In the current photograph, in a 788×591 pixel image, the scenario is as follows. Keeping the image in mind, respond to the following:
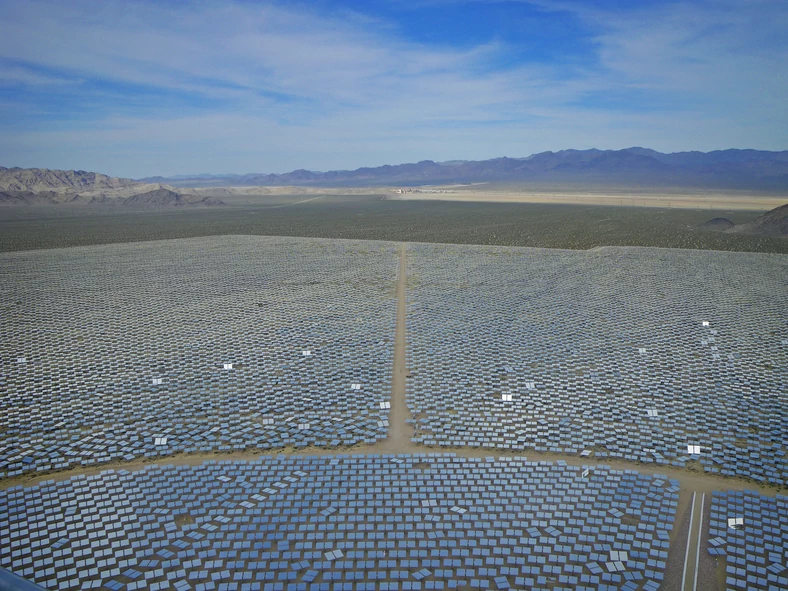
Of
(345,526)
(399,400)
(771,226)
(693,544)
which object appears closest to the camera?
(693,544)

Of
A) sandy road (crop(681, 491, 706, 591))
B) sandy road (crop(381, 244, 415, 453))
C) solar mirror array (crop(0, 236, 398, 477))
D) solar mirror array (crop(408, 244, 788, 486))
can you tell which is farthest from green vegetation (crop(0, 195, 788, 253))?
sandy road (crop(681, 491, 706, 591))

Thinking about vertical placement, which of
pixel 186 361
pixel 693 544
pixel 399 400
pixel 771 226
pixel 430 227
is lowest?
pixel 693 544

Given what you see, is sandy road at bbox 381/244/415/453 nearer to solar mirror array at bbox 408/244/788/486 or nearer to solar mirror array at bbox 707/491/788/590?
solar mirror array at bbox 408/244/788/486

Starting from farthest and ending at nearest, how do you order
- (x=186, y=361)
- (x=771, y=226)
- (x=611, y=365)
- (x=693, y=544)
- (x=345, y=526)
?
(x=771, y=226) → (x=186, y=361) → (x=611, y=365) → (x=345, y=526) → (x=693, y=544)

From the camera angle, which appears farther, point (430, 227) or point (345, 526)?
point (430, 227)

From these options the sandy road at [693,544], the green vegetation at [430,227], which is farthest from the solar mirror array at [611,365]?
the green vegetation at [430,227]

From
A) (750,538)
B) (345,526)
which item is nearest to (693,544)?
(750,538)

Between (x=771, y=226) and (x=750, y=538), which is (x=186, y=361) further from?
(x=771, y=226)
